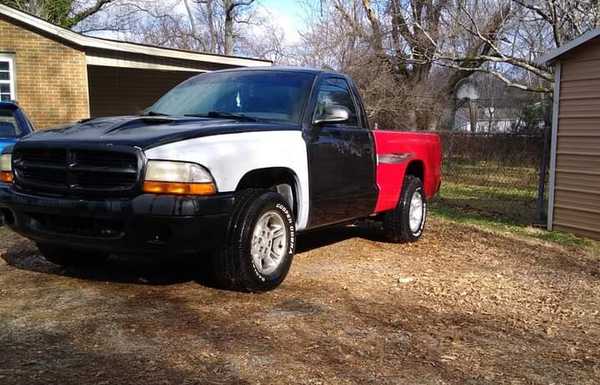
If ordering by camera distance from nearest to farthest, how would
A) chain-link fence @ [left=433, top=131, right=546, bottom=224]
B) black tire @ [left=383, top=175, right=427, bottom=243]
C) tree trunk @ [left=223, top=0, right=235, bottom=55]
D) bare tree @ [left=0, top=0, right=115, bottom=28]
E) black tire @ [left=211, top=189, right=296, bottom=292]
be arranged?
black tire @ [left=211, top=189, right=296, bottom=292] → black tire @ [left=383, top=175, right=427, bottom=243] → chain-link fence @ [left=433, top=131, right=546, bottom=224] → bare tree @ [left=0, top=0, right=115, bottom=28] → tree trunk @ [left=223, top=0, right=235, bottom=55]

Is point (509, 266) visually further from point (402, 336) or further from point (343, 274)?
point (402, 336)

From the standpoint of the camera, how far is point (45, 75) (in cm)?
1545

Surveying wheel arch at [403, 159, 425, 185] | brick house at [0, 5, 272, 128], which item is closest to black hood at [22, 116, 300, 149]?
wheel arch at [403, 159, 425, 185]

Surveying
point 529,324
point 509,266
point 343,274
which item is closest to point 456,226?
point 509,266

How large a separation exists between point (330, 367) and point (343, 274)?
227 cm

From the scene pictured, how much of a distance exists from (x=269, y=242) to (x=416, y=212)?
3214 mm

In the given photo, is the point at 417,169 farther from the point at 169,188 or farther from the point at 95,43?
the point at 95,43

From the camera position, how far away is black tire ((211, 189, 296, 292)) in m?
4.59

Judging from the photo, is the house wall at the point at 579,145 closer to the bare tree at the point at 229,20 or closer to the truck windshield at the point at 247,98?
the truck windshield at the point at 247,98

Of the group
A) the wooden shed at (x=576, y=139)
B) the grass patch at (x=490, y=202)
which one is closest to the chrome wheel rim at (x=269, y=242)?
the wooden shed at (x=576, y=139)

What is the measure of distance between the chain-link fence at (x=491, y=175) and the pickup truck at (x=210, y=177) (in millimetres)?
5495

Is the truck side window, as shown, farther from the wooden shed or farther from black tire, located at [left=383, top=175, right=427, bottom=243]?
the wooden shed

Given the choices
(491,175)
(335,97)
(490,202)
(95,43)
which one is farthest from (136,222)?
(95,43)

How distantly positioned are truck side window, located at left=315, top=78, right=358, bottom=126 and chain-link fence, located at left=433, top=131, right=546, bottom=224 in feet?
15.6
